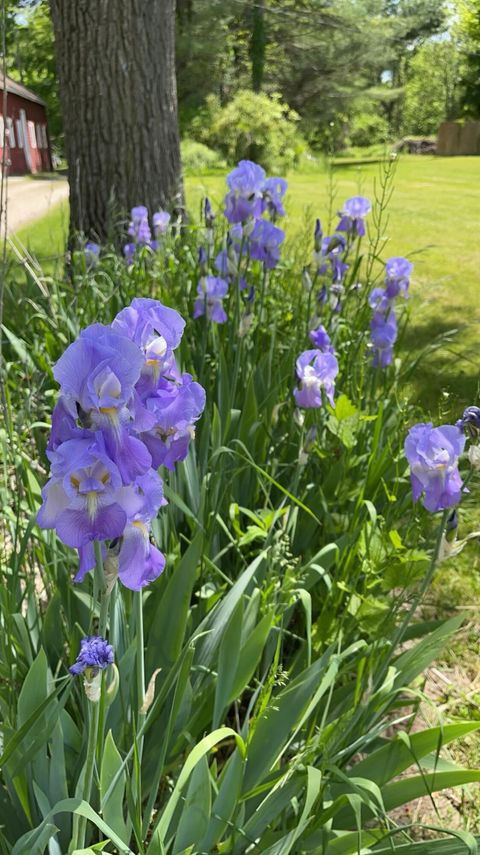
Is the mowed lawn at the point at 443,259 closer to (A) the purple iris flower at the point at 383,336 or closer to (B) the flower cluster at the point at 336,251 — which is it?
(B) the flower cluster at the point at 336,251

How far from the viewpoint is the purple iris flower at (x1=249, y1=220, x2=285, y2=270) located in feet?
6.89

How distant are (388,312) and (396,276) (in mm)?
113

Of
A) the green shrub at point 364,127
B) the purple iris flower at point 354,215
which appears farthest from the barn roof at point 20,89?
the green shrub at point 364,127

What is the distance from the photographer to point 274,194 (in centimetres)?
225

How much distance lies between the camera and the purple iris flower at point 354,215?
2.33 meters

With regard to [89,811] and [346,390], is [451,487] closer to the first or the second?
[89,811]

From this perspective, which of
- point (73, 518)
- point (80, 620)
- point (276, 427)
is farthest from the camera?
point (276, 427)

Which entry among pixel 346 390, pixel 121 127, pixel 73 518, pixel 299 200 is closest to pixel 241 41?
pixel 299 200

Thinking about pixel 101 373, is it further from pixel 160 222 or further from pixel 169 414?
pixel 160 222

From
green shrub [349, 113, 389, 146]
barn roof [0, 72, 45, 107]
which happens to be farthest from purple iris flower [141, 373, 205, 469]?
green shrub [349, 113, 389, 146]

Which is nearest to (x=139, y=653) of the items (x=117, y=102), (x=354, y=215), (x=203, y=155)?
(x=354, y=215)

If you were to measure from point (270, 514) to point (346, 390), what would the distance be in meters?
0.82

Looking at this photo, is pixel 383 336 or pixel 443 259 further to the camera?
pixel 443 259

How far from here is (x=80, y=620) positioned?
1439 mm
